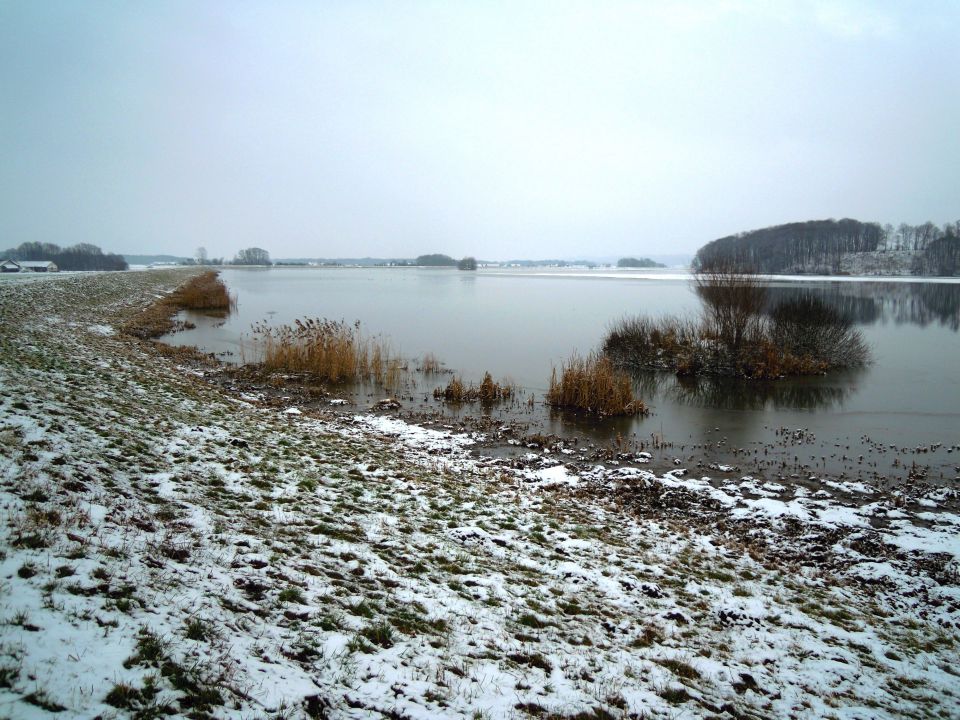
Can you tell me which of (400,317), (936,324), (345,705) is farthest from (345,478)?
(936,324)

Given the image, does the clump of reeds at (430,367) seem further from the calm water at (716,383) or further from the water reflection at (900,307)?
the water reflection at (900,307)

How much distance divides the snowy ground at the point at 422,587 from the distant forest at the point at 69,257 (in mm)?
118523

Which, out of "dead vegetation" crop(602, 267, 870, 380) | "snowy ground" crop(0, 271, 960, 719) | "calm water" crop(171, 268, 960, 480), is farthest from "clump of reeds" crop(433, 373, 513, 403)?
"dead vegetation" crop(602, 267, 870, 380)

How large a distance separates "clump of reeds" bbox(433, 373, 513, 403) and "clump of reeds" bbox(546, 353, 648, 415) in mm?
1547

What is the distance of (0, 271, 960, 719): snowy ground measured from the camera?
3408 mm

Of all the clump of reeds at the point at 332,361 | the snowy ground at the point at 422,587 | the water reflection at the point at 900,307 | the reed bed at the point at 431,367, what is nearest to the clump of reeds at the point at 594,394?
the reed bed at the point at 431,367

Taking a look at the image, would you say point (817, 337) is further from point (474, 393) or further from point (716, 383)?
point (474, 393)

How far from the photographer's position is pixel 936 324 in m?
34.8

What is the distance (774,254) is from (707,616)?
142 meters

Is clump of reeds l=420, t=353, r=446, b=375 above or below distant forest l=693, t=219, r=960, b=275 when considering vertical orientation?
below

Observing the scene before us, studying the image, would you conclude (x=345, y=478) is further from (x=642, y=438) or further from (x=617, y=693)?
(x=642, y=438)

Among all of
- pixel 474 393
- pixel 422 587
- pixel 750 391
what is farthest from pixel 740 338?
pixel 422 587

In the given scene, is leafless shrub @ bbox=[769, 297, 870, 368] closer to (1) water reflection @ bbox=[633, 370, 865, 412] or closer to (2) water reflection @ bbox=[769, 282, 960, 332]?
(1) water reflection @ bbox=[633, 370, 865, 412]

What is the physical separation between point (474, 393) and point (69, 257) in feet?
394
